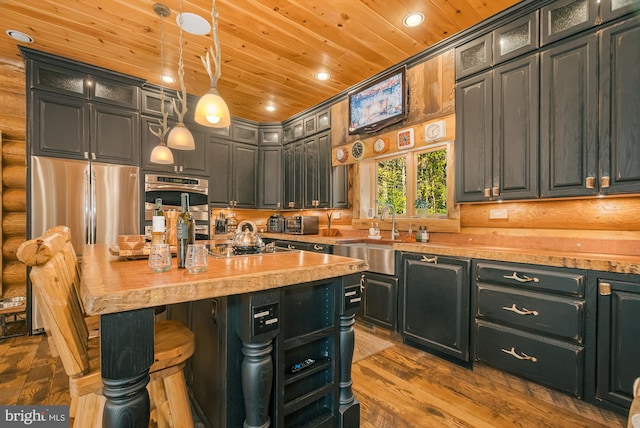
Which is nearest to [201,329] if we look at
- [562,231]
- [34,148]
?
[562,231]

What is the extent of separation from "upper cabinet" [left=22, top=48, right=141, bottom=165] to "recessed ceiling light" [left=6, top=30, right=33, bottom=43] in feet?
0.52

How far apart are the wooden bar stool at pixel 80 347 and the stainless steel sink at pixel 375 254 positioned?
192 cm

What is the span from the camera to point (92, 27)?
8.79 feet

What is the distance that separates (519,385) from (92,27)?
15.2 ft

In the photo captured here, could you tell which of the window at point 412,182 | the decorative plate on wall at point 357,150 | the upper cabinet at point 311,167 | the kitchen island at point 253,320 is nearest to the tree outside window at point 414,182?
the window at point 412,182

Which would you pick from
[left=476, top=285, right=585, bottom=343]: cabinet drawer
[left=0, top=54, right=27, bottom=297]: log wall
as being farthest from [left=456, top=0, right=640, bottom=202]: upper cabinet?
[left=0, top=54, right=27, bottom=297]: log wall

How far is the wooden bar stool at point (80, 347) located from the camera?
40.0 inches

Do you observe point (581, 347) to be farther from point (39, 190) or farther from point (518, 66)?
point (39, 190)

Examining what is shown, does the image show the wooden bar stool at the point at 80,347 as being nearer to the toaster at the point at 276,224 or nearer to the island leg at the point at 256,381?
the island leg at the point at 256,381

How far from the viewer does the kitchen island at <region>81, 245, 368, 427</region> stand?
919 mm

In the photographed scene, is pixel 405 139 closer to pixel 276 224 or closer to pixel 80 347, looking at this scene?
pixel 276 224

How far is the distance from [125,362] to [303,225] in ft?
10.3

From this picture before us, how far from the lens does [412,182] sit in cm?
337

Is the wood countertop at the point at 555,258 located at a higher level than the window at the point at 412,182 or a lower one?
lower
